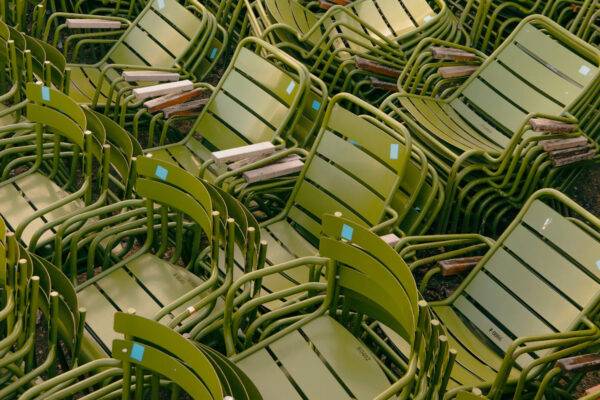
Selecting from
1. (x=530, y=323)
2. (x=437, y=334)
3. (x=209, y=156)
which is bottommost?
(x=209, y=156)

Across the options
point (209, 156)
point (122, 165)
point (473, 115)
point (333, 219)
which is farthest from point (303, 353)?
point (473, 115)

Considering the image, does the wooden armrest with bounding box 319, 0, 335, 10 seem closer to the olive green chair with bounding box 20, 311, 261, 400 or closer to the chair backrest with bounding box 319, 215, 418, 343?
the chair backrest with bounding box 319, 215, 418, 343

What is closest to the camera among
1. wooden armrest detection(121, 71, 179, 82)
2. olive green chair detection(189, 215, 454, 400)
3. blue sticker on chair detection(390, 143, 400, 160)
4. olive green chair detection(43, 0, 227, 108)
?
olive green chair detection(189, 215, 454, 400)

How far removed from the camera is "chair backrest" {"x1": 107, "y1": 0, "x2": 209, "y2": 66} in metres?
5.69

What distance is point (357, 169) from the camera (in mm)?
4379

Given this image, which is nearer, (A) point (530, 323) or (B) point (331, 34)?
(A) point (530, 323)

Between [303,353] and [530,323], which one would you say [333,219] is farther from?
[530,323]

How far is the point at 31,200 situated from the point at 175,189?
0.99m

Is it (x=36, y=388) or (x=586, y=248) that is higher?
(x=586, y=248)

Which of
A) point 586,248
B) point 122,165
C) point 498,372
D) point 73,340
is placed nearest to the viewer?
point 73,340

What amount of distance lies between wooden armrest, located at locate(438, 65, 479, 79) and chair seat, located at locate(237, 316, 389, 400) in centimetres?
227

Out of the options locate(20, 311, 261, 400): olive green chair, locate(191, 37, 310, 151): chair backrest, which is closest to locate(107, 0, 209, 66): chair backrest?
locate(191, 37, 310, 151): chair backrest

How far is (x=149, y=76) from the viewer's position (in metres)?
5.23

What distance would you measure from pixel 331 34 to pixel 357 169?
1.89m
